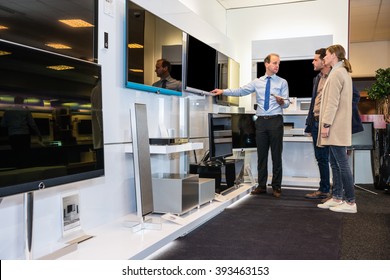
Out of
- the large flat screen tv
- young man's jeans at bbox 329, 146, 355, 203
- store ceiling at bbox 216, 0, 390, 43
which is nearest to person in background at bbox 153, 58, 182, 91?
the large flat screen tv

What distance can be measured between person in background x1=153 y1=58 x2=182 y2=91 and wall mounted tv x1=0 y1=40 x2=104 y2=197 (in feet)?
3.84

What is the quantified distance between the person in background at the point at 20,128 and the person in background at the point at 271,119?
2.98m

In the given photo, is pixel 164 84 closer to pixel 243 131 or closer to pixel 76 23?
pixel 76 23

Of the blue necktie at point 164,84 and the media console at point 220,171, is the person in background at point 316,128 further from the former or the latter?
the blue necktie at point 164,84

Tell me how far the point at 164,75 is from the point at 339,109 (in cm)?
163

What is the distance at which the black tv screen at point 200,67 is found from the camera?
404 centimetres

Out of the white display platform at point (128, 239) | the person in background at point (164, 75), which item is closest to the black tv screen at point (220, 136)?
the person in background at point (164, 75)

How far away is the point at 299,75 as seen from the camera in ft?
19.0

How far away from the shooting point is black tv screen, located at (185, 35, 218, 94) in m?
4.04

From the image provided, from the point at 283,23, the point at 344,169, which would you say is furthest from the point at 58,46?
the point at 283,23

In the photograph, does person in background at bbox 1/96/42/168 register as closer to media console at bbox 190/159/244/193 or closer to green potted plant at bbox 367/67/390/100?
media console at bbox 190/159/244/193
